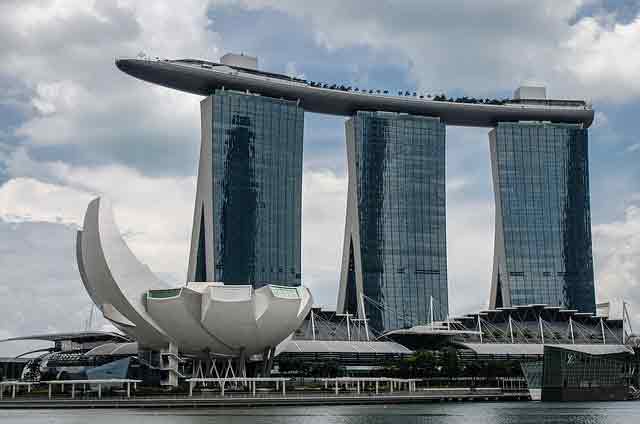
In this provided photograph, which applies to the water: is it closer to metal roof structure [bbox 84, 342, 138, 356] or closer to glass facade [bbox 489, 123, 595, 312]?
metal roof structure [bbox 84, 342, 138, 356]

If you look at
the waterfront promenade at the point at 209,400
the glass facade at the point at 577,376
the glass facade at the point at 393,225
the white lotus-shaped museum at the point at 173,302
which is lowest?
the waterfront promenade at the point at 209,400

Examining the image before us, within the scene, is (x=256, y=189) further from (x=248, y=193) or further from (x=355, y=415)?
(x=355, y=415)

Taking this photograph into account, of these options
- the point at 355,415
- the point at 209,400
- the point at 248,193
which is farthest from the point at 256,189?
the point at 355,415

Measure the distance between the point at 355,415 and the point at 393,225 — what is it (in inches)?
3272

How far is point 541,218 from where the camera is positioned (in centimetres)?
16200

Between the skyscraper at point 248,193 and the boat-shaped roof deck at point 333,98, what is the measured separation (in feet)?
7.41

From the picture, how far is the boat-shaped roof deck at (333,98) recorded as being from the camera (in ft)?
465

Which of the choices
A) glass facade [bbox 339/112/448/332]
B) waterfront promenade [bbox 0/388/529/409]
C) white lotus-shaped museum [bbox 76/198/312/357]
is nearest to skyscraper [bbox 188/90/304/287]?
glass facade [bbox 339/112/448/332]

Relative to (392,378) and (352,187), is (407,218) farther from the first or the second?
(392,378)

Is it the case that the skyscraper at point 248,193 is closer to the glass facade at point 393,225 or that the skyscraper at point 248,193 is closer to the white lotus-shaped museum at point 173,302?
the glass facade at point 393,225

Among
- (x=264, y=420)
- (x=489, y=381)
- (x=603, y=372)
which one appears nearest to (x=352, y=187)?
(x=489, y=381)

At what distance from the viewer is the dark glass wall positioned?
14375cm

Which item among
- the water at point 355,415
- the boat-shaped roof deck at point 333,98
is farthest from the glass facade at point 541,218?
the water at point 355,415

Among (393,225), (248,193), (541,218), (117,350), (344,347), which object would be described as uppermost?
(248,193)
